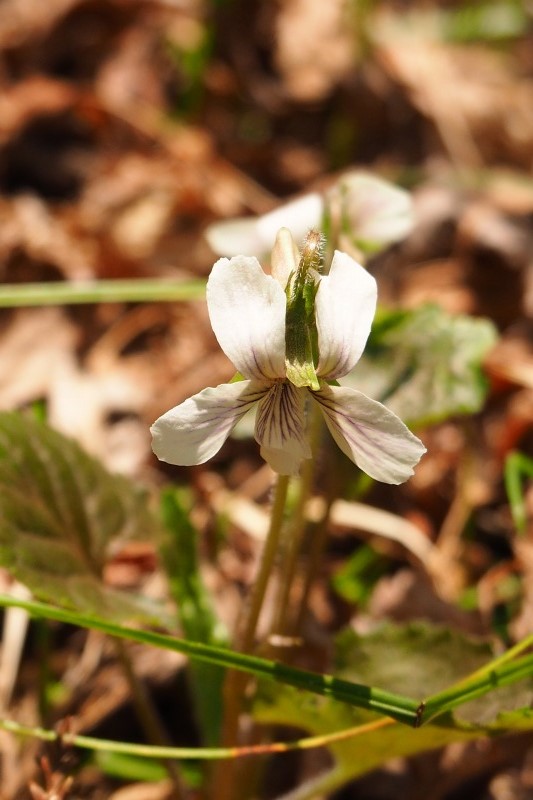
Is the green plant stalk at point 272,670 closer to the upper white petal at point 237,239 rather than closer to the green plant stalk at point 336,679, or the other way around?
the green plant stalk at point 336,679

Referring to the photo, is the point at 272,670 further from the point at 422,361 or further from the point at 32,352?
the point at 32,352

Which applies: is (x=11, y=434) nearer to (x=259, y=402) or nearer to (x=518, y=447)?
(x=259, y=402)

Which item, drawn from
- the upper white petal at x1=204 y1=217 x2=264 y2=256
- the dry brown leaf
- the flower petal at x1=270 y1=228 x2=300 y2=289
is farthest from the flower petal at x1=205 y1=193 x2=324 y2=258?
the dry brown leaf

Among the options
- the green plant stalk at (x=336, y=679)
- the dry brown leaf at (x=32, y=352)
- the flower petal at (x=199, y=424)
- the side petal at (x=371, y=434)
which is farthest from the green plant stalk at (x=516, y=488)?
the dry brown leaf at (x=32, y=352)

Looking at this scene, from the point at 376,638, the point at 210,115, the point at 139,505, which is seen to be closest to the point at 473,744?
the point at 376,638

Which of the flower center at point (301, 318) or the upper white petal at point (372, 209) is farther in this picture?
the upper white petal at point (372, 209)

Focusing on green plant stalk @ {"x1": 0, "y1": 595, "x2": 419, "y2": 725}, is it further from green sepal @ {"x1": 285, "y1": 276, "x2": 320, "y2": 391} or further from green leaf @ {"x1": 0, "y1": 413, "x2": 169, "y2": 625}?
green sepal @ {"x1": 285, "y1": 276, "x2": 320, "y2": 391}
